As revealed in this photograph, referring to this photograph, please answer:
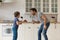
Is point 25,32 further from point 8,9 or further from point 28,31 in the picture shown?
point 8,9

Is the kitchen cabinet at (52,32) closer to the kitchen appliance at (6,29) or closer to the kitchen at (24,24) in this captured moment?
the kitchen at (24,24)

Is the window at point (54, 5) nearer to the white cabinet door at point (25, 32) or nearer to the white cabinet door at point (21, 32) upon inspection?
the white cabinet door at point (25, 32)

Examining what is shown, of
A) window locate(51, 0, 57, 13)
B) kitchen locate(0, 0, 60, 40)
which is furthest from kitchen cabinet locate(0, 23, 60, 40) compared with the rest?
window locate(51, 0, 57, 13)

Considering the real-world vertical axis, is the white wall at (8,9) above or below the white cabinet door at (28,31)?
above

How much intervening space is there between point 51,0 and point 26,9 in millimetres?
955

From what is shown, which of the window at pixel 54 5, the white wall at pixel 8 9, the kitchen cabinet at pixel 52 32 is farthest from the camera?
the white wall at pixel 8 9

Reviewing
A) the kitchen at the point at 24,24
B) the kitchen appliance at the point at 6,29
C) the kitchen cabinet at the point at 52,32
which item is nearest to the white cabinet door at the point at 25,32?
the kitchen at the point at 24,24

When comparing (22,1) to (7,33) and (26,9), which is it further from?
(7,33)

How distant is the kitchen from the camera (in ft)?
20.5

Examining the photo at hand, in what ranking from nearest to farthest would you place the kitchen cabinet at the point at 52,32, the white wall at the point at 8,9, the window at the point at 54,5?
the kitchen cabinet at the point at 52,32 < the window at the point at 54,5 < the white wall at the point at 8,9

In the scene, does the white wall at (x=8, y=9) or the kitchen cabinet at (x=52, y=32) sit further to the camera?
the white wall at (x=8, y=9)

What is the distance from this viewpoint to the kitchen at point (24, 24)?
20.5 ft

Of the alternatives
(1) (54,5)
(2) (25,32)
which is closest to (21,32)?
(2) (25,32)

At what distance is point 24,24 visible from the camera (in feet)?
20.5
